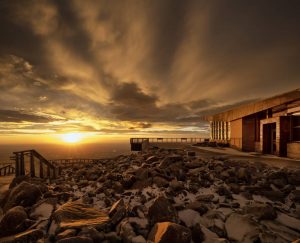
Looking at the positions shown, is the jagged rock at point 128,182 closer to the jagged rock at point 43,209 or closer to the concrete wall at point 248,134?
the jagged rock at point 43,209

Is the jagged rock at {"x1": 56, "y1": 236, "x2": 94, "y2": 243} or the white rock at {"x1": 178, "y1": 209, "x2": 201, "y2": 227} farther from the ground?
the jagged rock at {"x1": 56, "y1": 236, "x2": 94, "y2": 243}

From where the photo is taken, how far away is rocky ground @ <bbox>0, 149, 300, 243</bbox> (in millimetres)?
3434

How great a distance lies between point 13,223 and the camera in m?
3.96

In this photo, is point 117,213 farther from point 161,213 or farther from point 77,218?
point 161,213

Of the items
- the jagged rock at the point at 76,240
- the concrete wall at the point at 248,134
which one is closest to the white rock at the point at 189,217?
the jagged rock at the point at 76,240

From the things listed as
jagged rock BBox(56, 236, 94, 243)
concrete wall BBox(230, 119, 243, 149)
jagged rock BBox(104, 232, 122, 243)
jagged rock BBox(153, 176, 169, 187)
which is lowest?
jagged rock BBox(104, 232, 122, 243)

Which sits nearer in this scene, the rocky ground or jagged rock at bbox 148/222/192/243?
jagged rock at bbox 148/222/192/243

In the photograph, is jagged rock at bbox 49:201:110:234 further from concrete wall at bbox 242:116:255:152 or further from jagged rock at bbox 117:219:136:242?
concrete wall at bbox 242:116:255:152

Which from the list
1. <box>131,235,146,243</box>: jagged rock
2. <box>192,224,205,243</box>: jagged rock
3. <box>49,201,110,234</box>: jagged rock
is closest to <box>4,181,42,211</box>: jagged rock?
<box>49,201,110,234</box>: jagged rock

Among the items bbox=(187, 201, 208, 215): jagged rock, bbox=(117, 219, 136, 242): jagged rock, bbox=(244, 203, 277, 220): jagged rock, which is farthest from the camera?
bbox=(187, 201, 208, 215): jagged rock

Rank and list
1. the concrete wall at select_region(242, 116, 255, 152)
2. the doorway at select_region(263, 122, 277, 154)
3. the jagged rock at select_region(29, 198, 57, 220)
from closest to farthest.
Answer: the jagged rock at select_region(29, 198, 57, 220), the doorway at select_region(263, 122, 277, 154), the concrete wall at select_region(242, 116, 255, 152)

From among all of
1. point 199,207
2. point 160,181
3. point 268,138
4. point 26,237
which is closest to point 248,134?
point 268,138

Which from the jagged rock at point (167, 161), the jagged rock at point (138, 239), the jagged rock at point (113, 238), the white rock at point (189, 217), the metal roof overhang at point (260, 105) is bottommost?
the jagged rock at point (138, 239)

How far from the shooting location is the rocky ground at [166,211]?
3434 millimetres
